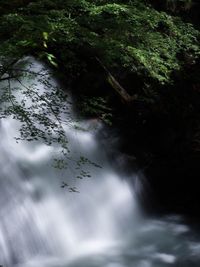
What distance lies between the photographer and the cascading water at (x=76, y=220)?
6.02 m

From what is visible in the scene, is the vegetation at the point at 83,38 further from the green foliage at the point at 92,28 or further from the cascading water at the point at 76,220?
the cascading water at the point at 76,220

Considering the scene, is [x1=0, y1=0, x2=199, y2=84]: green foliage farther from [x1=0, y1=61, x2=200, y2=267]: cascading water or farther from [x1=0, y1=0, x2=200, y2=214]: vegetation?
[x1=0, y1=61, x2=200, y2=267]: cascading water

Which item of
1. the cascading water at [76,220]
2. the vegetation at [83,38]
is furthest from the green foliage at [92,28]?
the cascading water at [76,220]

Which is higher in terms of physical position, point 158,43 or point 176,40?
point 176,40

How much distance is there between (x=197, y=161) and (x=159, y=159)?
2.68 feet

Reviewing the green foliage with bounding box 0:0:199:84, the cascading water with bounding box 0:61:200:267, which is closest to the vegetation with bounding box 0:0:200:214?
the green foliage with bounding box 0:0:199:84

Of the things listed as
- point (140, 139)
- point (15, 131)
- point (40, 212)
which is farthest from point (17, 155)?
point (140, 139)

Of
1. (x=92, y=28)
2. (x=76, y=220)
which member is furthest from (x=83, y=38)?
(x=76, y=220)

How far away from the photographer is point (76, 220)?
277 inches

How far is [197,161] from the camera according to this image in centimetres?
797

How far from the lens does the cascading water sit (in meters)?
6.02

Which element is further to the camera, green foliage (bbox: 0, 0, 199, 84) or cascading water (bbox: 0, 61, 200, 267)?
cascading water (bbox: 0, 61, 200, 267)

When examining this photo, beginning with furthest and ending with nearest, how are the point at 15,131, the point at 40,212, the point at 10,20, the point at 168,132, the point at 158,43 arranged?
the point at 168,132, the point at 15,131, the point at 40,212, the point at 158,43, the point at 10,20

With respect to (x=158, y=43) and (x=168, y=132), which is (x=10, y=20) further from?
(x=168, y=132)
